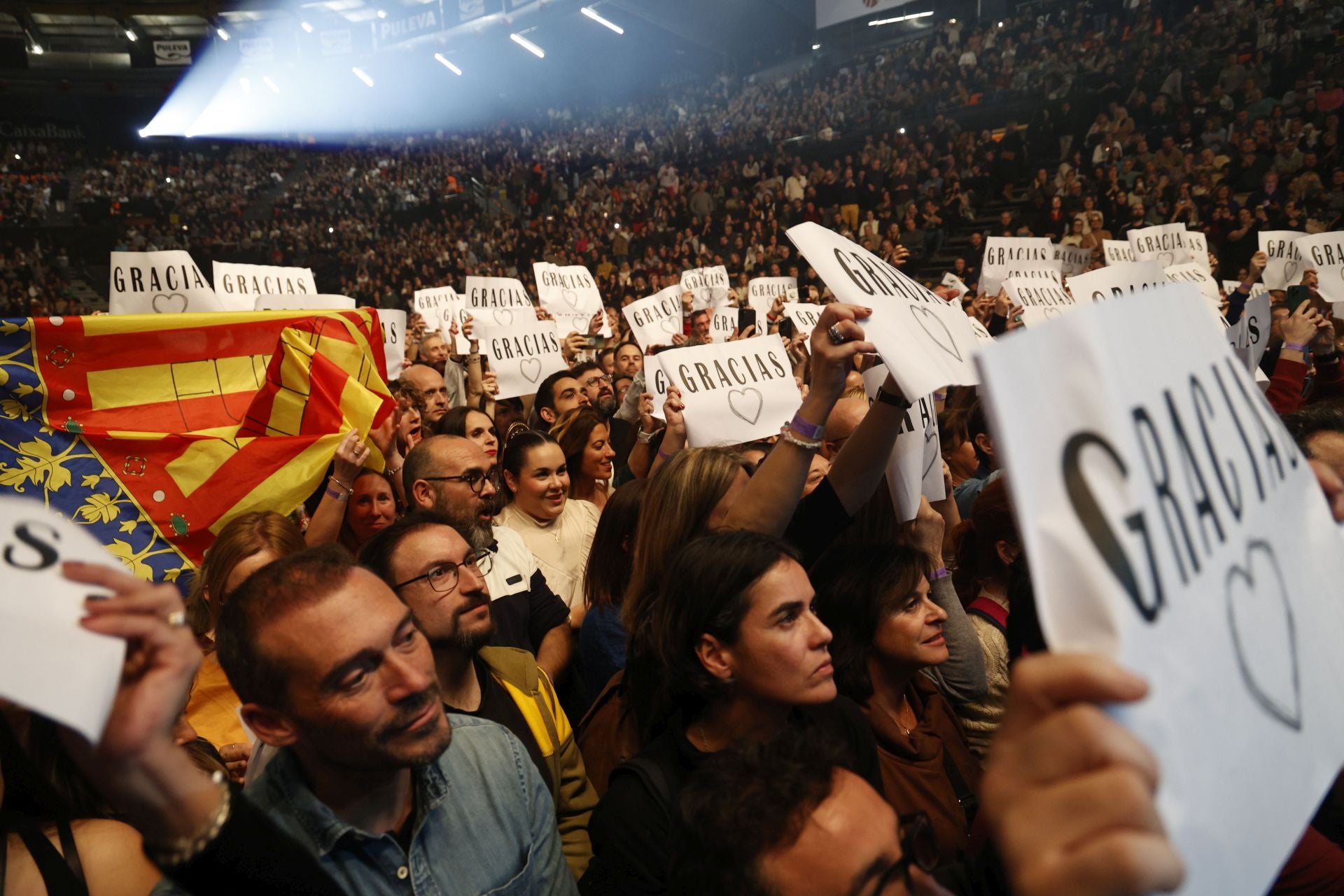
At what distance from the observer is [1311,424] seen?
2764 mm

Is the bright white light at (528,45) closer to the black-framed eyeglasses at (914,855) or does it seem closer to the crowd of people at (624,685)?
the crowd of people at (624,685)

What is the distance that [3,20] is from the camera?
2892 centimetres

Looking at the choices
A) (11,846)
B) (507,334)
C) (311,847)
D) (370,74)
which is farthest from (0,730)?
(370,74)

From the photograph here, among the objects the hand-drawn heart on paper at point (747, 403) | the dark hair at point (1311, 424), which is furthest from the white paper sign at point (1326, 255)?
the hand-drawn heart on paper at point (747, 403)

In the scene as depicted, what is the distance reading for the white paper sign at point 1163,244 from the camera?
279 inches

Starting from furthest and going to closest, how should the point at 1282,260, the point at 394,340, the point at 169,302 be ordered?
the point at 394,340, the point at 1282,260, the point at 169,302

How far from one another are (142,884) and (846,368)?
169cm

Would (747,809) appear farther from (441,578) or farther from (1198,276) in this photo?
(1198,276)

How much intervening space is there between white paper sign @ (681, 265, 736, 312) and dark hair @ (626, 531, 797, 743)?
23.8 feet

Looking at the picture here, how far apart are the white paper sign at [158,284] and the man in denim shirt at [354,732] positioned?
4314 mm

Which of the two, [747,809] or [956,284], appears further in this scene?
[956,284]

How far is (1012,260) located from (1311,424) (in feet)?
15.6

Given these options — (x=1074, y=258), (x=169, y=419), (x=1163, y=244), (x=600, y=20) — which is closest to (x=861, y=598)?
(x=169, y=419)

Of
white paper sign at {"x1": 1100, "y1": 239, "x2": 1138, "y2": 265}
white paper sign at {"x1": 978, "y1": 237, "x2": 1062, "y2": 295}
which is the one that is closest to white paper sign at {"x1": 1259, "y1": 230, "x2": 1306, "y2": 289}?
white paper sign at {"x1": 1100, "y1": 239, "x2": 1138, "y2": 265}
